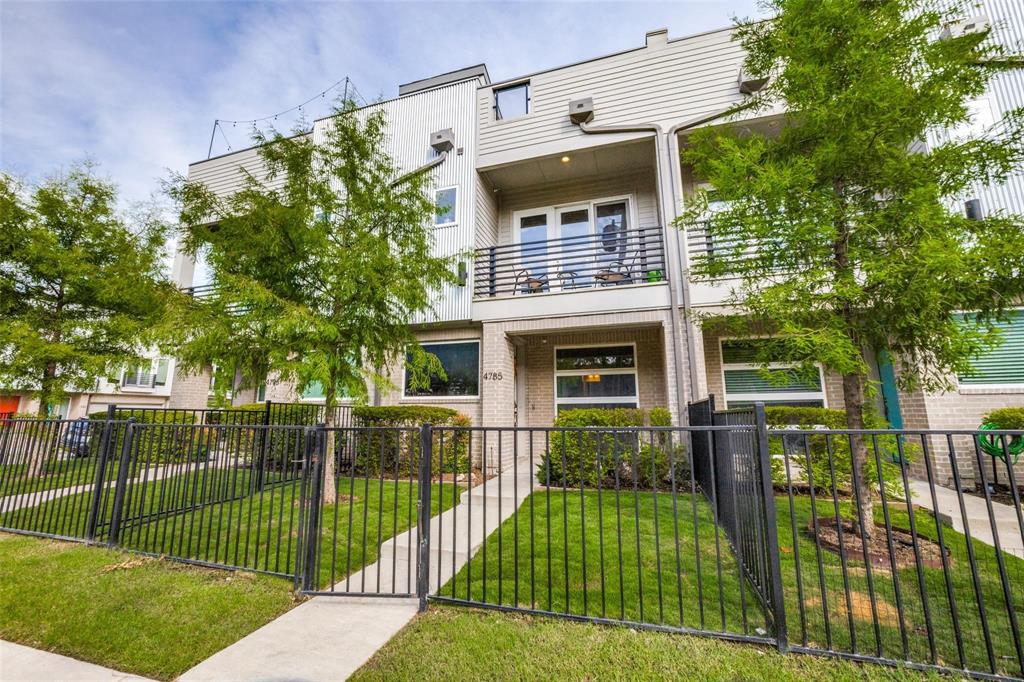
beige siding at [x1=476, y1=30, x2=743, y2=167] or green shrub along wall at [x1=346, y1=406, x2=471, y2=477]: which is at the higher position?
beige siding at [x1=476, y1=30, x2=743, y2=167]

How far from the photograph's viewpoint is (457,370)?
9.51 m

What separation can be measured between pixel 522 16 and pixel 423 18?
2.48 metres

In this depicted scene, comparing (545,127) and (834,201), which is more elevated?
(545,127)

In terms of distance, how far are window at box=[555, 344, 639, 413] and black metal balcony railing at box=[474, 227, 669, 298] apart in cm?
163

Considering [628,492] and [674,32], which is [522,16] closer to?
[674,32]

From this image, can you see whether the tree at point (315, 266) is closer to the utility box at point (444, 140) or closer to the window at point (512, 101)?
the utility box at point (444, 140)

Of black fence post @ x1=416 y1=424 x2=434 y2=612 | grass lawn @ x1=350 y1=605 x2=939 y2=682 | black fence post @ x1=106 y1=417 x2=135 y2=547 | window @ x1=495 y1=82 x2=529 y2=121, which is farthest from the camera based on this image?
window @ x1=495 y1=82 x2=529 y2=121

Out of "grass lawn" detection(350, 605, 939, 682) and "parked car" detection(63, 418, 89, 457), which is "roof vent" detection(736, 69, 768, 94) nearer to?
"grass lawn" detection(350, 605, 939, 682)

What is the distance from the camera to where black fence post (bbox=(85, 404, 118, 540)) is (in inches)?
175

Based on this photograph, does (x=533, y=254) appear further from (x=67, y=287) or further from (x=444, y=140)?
(x=67, y=287)

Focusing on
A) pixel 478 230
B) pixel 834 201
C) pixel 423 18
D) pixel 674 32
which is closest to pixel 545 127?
pixel 478 230

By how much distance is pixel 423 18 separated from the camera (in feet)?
33.8

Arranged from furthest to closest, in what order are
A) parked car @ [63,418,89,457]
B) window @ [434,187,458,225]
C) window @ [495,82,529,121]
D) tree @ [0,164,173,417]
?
window @ [495,82,529,121] < window @ [434,187,458,225] < tree @ [0,164,173,417] < parked car @ [63,418,89,457]

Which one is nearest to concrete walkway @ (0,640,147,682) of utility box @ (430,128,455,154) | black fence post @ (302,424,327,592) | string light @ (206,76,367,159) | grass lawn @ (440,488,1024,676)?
black fence post @ (302,424,327,592)
